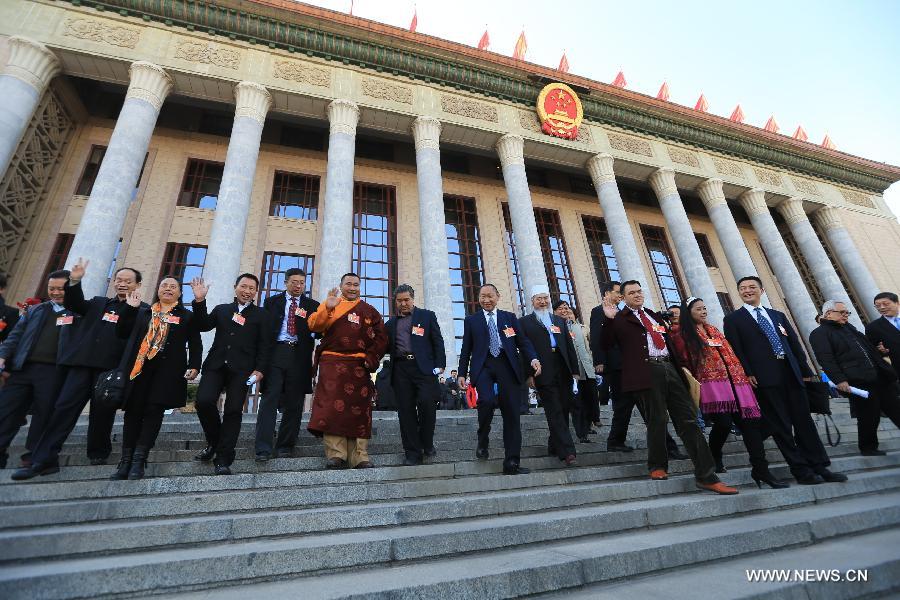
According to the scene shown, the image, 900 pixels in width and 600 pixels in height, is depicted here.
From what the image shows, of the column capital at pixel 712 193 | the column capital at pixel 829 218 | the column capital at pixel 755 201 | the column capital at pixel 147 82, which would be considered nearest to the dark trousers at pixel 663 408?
the column capital at pixel 147 82

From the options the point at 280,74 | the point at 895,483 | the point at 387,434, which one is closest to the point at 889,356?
the point at 895,483

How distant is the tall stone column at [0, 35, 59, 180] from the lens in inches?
352

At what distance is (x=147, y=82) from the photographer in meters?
10.5

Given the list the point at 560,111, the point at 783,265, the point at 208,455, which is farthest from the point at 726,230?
the point at 208,455

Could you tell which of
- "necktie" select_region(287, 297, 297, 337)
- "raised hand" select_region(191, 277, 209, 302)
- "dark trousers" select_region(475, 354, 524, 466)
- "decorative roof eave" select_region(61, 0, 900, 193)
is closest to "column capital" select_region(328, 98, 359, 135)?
"decorative roof eave" select_region(61, 0, 900, 193)

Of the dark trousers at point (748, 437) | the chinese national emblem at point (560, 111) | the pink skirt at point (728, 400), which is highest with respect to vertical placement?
the chinese national emblem at point (560, 111)

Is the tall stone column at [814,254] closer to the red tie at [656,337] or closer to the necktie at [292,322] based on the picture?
the red tie at [656,337]

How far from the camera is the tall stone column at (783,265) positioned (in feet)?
49.8

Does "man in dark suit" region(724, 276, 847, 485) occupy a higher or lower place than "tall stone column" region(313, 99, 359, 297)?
lower

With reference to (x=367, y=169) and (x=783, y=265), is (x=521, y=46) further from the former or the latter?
(x=783, y=265)

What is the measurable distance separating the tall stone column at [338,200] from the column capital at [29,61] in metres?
6.68

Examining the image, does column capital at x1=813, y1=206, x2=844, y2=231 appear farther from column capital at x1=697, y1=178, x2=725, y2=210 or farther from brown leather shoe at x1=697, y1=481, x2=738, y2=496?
brown leather shoe at x1=697, y1=481, x2=738, y2=496

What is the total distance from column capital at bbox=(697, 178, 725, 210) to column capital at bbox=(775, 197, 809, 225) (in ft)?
13.2

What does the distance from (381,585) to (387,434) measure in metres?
3.68
